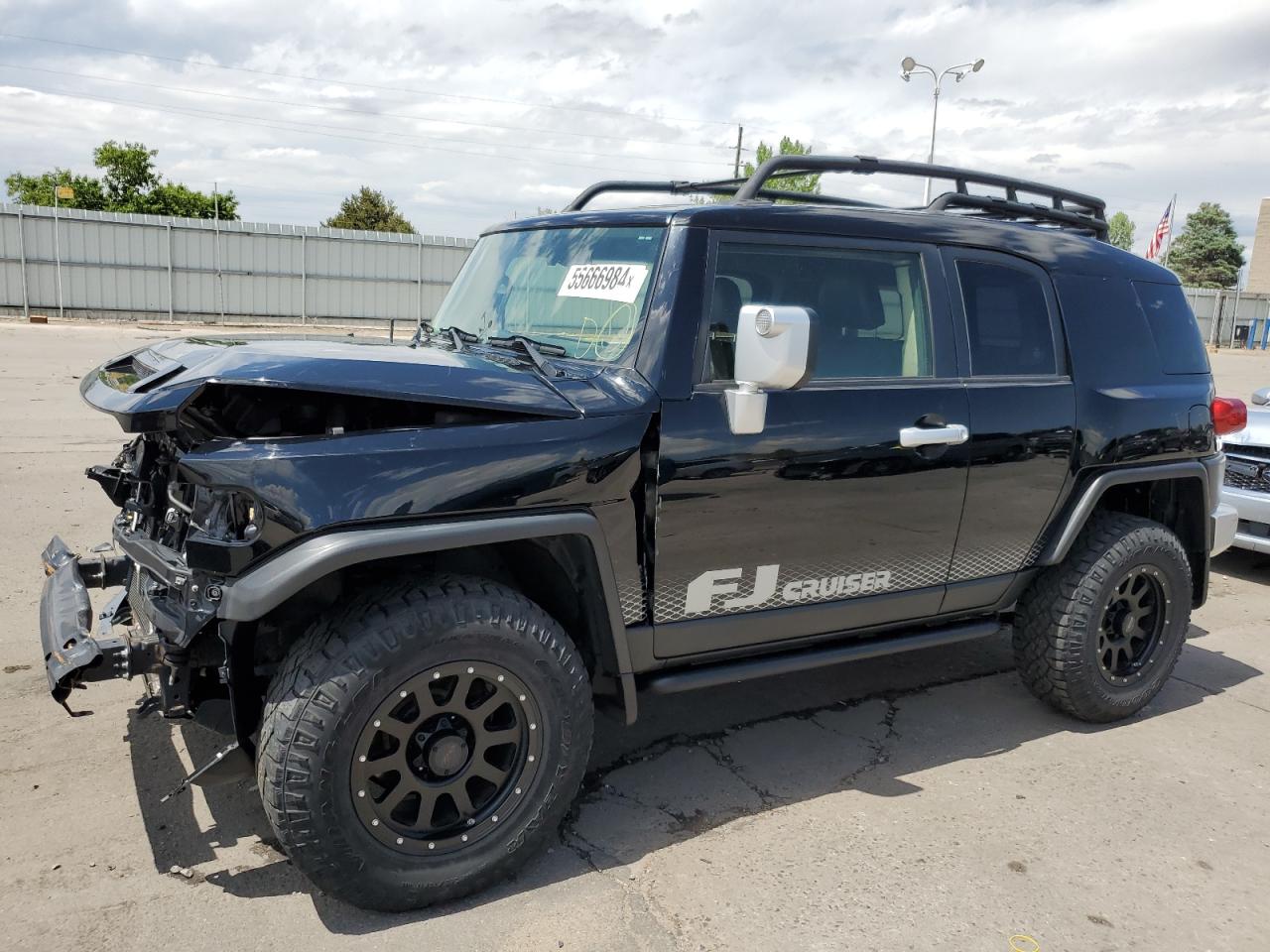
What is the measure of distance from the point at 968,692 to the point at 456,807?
2727 millimetres

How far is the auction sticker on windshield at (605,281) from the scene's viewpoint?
320 centimetres

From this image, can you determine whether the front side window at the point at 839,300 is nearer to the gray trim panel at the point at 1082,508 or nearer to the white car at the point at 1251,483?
the gray trim panel at the point at 1082,508

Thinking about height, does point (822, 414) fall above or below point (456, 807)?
above

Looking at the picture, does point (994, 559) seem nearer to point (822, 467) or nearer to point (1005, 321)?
point (1005, 321)

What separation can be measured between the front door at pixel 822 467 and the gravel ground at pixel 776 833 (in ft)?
2.03

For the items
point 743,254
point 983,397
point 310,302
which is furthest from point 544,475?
point 310,302

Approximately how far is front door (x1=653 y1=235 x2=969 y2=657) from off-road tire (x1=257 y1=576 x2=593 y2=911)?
0.47m

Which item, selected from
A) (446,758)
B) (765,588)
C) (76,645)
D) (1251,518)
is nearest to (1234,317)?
(1251,518)

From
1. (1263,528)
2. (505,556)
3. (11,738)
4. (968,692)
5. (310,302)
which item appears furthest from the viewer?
(310,302)

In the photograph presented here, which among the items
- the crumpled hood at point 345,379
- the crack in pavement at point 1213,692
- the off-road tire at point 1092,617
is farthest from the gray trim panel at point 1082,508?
the crumpled hood at point 345,379

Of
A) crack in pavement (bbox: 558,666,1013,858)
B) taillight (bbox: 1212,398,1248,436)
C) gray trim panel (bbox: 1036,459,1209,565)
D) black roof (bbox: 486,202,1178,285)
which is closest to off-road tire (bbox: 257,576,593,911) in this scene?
crack in pavement (bbox: 558,666,1013,858)

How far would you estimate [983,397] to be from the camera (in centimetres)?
365

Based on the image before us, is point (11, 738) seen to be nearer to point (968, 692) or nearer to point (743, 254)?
point (743, 254)

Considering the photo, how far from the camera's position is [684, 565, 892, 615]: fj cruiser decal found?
315 cm
